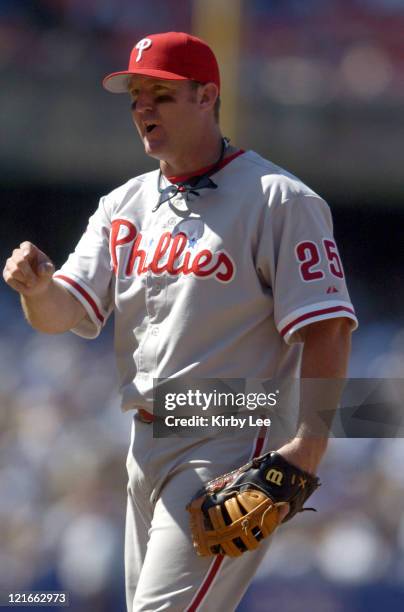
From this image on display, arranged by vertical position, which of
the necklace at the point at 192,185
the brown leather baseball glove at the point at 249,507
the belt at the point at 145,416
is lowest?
the brown leather baseball glove at the point at 249,507

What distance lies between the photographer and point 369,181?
8445 mm

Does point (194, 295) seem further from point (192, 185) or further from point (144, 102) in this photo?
point (144, 102)

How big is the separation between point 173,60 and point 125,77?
144mm

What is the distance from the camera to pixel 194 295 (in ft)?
6.85

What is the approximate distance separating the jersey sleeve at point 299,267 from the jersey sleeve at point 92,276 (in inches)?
14.8

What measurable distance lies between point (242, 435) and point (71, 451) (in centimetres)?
302

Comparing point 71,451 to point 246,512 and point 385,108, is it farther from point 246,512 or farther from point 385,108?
point 385,108

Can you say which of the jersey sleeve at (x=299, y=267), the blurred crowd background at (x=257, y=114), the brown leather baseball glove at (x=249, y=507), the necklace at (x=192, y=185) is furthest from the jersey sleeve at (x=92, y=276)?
the blurred crowd background at (x=257, y=114)

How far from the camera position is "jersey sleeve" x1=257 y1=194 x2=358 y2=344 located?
6.63 ft

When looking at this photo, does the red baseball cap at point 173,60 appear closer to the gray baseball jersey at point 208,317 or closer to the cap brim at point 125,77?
the cap brim at point 125,77

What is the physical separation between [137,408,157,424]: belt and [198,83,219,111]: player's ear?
2.01 ft

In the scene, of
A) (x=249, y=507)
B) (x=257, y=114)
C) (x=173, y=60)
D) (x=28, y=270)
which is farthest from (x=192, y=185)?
(x=257, y=114)

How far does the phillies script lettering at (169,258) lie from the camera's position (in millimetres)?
2078

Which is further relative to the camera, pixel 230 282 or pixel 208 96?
pixel 208 96
